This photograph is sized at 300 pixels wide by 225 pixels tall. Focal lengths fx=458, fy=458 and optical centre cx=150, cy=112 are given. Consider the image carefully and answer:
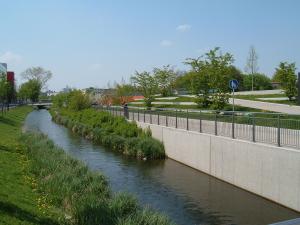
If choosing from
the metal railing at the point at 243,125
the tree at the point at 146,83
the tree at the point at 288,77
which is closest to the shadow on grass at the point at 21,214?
the metal railing at the point at 243,125

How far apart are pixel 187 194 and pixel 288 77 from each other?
26.6 m

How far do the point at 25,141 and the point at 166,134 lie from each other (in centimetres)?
839

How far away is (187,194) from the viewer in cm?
1750

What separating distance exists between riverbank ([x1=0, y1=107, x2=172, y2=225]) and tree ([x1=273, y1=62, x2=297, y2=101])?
88.7 feet

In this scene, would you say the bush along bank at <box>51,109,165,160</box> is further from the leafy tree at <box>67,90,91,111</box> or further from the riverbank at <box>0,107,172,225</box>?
the leafy tree at <box>67,90,91,111</box>

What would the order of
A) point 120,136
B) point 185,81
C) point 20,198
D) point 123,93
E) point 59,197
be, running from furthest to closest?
point 123,93 → point 185,81 → point 120,136 → point 59,197 → point 20,198

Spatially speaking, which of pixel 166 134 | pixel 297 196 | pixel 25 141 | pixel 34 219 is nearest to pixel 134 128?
pixel 166 134

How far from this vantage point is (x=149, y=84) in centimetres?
5966

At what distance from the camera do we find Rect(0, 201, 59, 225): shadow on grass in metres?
9.91

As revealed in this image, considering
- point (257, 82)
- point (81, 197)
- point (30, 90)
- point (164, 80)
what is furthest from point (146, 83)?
point (30, 90)

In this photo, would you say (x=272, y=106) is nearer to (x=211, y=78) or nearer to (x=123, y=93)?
(x=211, y=78)

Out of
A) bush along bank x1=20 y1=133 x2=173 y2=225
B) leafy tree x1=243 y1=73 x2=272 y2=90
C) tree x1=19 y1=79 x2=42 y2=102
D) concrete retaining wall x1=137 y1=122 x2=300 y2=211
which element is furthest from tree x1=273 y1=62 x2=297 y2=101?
tree x1=19 y1=79 x2=42 y2=102

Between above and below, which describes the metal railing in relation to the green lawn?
above

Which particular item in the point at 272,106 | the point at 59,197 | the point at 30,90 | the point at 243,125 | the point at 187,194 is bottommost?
the point at 187,194
